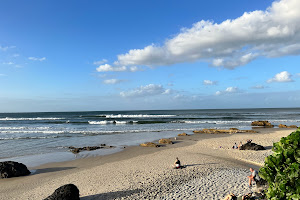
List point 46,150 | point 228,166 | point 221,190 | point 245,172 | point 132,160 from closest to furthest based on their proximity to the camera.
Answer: point 221,190 → point 245,172 → point 228,166 → point 132,160 → point 46,150

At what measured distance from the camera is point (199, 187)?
1091cm

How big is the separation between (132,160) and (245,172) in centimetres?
878

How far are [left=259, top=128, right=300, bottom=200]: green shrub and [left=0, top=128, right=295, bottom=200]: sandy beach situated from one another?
17.2 feet

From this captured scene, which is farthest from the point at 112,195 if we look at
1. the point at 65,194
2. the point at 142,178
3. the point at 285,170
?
the point at 285,170

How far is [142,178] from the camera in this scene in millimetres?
12625

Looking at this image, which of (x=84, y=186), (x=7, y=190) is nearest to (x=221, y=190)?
(x=84, y=186)

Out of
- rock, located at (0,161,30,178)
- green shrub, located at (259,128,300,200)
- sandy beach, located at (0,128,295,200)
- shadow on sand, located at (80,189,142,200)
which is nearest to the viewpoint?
green shrub, located at (259,128,300,200)

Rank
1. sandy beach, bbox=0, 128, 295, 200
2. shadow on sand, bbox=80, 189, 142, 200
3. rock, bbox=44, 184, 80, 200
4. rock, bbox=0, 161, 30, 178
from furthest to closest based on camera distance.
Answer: rock, bbox=0, 161, 30, 178 → sandy beach, bbox=0, 128, 295, 200 → shadow on sand, bbox=80, 189, 142, 200 → rock, bbox=44, 184, 80, 200

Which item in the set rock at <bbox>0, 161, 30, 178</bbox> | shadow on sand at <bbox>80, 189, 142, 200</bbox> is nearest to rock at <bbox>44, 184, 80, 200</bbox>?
shadow on sand at <bbox>80, 189, 142, 200</bbox>

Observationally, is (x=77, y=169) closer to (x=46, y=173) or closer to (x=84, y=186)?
(x=46, y=173)

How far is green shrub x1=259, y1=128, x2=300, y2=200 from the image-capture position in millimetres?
4629

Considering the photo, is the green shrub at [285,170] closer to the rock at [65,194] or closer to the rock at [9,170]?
the rock at [65,194]

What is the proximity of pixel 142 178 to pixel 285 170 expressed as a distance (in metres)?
9.21

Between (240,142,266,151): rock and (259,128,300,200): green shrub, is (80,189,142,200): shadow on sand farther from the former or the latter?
(240,142,266,151): rock
